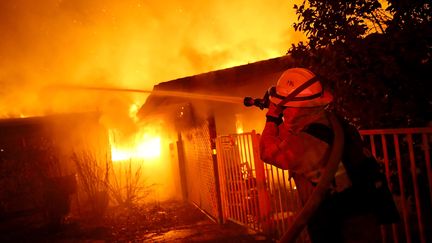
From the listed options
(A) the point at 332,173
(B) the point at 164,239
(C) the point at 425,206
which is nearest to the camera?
(A) the point at 332,173

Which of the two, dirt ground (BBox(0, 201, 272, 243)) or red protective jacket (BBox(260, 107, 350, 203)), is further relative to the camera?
dirt ground (BBox(0, 201, 272, 243))

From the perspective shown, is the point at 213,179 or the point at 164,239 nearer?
A: the point at 164,239

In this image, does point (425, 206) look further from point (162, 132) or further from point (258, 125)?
point (162, 132)

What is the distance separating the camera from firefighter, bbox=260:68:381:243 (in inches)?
82.4

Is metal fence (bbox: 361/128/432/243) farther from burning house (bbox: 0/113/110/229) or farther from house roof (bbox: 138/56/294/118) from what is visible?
burning house (bbox: 0/113/110/229)

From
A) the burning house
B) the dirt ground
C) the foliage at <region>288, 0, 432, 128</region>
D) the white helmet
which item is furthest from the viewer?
the burning house

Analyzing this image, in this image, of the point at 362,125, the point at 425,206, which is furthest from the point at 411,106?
the point at 425,206

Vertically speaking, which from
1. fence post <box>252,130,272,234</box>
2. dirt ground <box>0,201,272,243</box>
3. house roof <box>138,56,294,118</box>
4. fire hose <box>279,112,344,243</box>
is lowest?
dirt ground <box>0,201,272,243</box>

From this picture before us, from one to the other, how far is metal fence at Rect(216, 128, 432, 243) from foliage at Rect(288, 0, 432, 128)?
1.02ft

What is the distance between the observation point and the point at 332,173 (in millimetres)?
1931

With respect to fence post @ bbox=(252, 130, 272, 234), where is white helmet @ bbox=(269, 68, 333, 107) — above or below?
above

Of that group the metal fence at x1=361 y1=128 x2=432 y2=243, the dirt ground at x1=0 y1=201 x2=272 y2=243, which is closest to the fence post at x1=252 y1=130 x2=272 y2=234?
the dirt ground at x1=0 y1=201 x2=272 y2=243

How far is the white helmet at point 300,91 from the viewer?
222 centimetres

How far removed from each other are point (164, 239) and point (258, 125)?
338 centimetres
